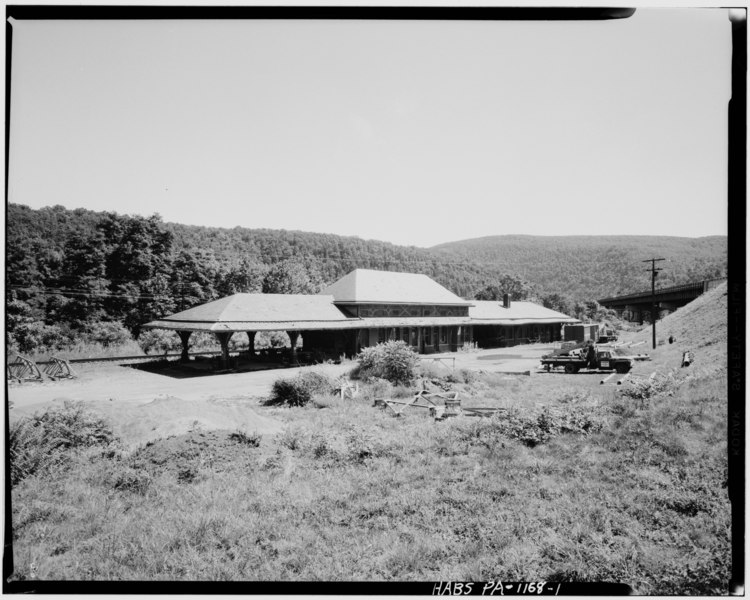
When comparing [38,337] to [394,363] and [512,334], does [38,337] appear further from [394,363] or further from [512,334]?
[512,334]

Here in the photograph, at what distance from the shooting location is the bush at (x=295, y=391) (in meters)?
9.96

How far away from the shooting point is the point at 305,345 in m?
15.8

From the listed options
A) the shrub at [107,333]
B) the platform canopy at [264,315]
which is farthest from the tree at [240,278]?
the shrub at [107,333]

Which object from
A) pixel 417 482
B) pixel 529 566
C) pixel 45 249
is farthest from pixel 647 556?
pixel 45 249

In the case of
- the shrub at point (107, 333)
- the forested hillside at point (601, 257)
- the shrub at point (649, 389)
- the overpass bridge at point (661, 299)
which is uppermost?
the forested hillside at point (601, 257)

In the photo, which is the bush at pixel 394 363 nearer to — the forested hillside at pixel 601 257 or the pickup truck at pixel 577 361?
the forested hillside at pixel 601 257

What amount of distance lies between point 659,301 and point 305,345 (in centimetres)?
1226

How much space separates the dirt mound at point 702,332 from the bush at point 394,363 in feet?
20.0

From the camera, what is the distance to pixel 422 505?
529 cm

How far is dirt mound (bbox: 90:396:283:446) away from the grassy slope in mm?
700

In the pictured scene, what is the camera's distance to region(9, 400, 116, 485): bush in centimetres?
537

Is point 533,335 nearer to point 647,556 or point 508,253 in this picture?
point 508,253

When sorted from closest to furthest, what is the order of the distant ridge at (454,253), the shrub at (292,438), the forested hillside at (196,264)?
the distant ridge at (454,253) → the forested hillside at (196,264) → the shrub at (292,438)

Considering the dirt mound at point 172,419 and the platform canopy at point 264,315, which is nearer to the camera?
the dirt mound at point 172,419
